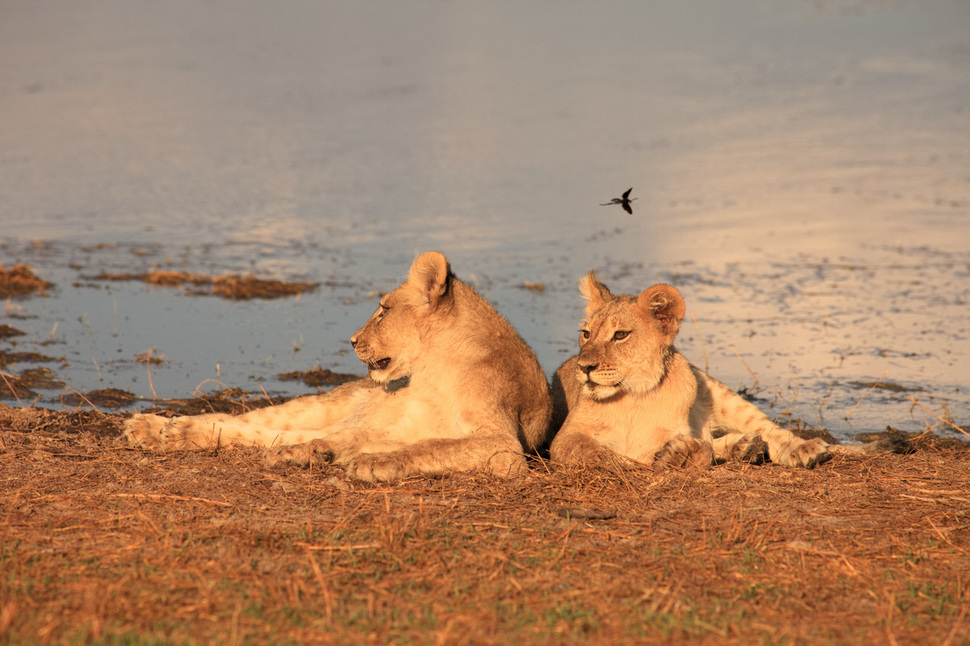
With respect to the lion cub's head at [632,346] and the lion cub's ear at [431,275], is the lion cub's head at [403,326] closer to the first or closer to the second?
the lion cub's ear at [431,275]

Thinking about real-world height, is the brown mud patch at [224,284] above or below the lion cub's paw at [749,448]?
above

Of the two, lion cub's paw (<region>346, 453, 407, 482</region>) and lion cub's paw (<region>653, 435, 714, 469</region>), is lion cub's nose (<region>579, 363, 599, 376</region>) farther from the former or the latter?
lion cub's paw (<region>346, 453, 407, 482</region>)

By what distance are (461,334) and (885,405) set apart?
452cm

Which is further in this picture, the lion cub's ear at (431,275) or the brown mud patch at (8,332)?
the brown mud patch at (8,332)

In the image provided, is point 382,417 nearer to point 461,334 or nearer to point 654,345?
point 461,334

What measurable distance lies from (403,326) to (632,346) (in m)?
1.44

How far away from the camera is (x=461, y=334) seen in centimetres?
693

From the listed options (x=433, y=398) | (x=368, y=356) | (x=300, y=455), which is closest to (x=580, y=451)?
(x=433, y=398)

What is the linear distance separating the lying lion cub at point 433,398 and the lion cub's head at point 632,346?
1.58ft

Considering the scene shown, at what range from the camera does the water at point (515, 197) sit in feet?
37.2

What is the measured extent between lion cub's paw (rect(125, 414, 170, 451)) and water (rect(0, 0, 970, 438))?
91.6 inches

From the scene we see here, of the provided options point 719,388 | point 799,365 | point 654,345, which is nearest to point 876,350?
point 799,365

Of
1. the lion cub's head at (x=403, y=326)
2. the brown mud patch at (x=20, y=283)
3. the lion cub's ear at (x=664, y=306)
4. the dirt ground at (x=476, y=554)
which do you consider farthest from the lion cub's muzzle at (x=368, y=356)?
the brown mud patch at (x=20, y=283)

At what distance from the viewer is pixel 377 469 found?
20.5 ft
